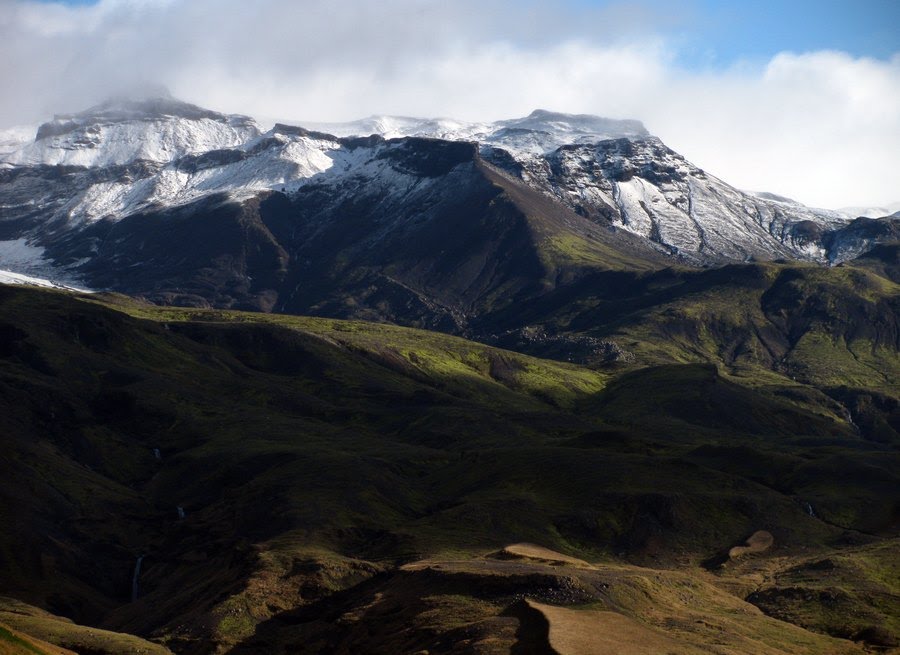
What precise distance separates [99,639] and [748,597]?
3206 inches

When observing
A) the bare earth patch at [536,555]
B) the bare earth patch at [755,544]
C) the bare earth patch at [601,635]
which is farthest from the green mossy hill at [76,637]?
the bare earth patch at [755,544]

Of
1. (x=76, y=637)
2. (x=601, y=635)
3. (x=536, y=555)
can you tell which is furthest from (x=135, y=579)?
(x=601, y=635)

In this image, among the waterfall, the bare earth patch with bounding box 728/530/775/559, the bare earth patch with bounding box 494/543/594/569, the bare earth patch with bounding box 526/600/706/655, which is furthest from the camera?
the waterfall

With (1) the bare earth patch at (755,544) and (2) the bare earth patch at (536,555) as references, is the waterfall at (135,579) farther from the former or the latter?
(1) the bare earth patch at (755,544)

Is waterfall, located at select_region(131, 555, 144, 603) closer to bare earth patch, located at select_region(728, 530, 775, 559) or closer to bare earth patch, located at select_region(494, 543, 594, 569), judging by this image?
bare earth patch, located at select_region(494, 543, 594, 569)

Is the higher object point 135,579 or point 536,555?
point 536,555

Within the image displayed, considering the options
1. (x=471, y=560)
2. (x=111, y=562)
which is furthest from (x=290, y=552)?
(x=111, y=562)

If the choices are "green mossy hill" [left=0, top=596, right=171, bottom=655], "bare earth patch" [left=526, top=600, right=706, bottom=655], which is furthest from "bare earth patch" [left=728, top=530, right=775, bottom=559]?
"green mossy hill" [left=0, top=596, right=171, bottom=655]

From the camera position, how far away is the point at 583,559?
180 metres

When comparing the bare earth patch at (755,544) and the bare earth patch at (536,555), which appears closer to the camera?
the bare earth patch at (536,555)

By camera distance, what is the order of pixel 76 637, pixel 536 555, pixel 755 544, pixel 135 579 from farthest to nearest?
pixel 135 579, pixel 755 544, pixel 536 555, pixel 76 637

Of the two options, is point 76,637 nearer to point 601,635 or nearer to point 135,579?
point 135,579

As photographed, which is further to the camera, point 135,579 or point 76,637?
point 135,579

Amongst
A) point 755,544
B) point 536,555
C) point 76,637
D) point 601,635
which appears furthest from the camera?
point 755,544
